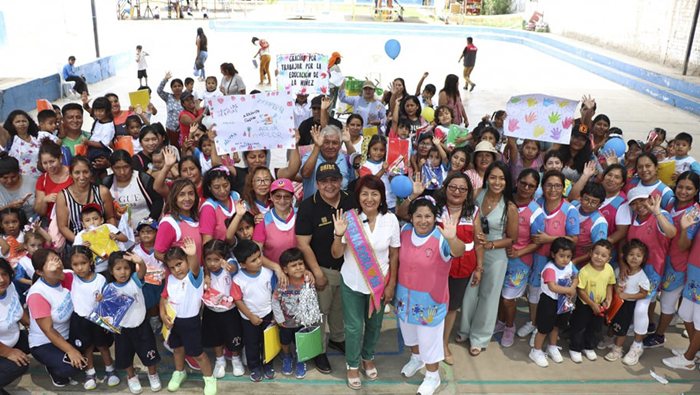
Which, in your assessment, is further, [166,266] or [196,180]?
[196,180]

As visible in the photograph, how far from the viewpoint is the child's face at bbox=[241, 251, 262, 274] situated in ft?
13.5

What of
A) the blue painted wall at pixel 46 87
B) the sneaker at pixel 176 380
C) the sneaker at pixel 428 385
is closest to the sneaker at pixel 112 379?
the sneaker at pixel 176 380

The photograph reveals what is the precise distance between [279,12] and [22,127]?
40982 mm

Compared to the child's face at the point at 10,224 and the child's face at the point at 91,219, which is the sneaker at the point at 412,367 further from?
the child's face at the point at 10,224

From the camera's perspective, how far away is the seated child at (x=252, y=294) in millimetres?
4113

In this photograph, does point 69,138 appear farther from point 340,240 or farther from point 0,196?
point 340,240

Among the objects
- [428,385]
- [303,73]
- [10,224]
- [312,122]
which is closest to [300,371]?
[428,385]

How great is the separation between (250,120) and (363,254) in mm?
2068

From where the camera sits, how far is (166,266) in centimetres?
429

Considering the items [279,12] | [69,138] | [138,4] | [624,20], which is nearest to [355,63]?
[624,20]

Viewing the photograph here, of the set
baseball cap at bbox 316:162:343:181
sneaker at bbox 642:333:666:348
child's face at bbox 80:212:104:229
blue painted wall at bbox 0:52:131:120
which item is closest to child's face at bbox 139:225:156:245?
child's face at bbox 80:212:104:229

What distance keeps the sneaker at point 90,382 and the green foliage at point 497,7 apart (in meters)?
42.4

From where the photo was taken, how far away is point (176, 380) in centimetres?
432

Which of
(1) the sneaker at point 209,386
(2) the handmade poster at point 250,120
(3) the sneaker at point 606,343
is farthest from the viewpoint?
(2) the handmade poster at point 250,120
